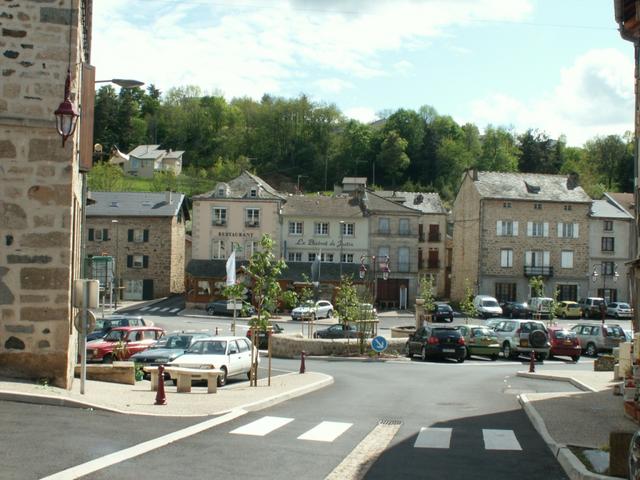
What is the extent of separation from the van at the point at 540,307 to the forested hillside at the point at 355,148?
51683 millimetres

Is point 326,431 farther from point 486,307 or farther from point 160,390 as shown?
point 486,307

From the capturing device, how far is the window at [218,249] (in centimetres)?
6919

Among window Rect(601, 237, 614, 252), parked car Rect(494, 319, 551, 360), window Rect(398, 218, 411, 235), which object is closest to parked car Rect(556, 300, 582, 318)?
window Rect(601, 237, 614, 252)

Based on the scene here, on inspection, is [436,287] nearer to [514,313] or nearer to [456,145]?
[514,313]

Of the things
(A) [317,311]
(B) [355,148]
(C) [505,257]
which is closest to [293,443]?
(A) [317,311]

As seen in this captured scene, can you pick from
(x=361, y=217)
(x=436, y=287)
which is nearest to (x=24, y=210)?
(x=361, y=217)

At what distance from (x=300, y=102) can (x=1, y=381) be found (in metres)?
119

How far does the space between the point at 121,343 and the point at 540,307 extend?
121ft

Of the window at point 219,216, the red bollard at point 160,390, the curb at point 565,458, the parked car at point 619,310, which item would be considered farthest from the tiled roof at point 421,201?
the curb at point 565,458

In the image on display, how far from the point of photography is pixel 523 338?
37.8 m

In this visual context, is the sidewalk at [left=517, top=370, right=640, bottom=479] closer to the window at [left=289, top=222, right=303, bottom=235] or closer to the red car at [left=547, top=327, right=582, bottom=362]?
the red car at [left=547, top=327, right=582, bottom=362]

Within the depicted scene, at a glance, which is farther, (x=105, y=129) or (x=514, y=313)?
(x=105, y=129)

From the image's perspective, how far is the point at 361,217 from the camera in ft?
233

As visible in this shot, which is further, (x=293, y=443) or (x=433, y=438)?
(x=433, y=438)
